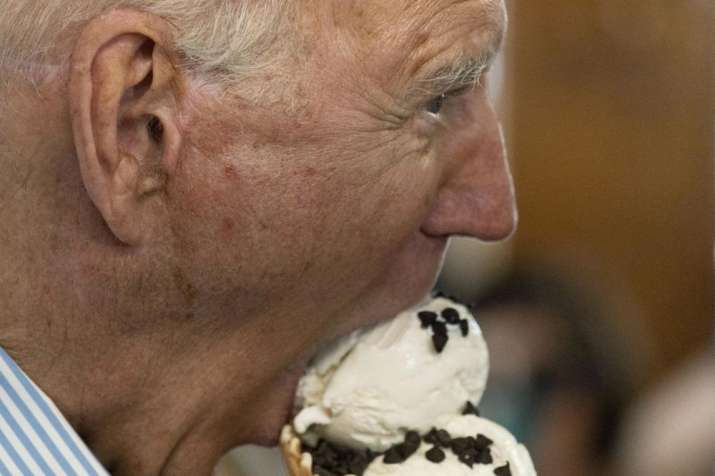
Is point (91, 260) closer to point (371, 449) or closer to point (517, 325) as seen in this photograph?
point (371, 449)

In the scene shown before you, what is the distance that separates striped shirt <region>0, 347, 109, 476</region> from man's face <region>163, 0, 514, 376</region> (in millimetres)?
177

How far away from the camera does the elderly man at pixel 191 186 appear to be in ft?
3.91

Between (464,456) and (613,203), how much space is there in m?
3.15

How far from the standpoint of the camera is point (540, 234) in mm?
4457

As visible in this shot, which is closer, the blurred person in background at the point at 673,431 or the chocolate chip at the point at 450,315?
the chocolate chip at the point at 450,315

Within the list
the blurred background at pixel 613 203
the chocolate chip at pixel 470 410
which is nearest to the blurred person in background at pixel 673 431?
the blurred background at pixel 613 203

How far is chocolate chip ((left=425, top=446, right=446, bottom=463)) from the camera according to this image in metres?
1.36

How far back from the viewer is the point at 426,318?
1.46 m

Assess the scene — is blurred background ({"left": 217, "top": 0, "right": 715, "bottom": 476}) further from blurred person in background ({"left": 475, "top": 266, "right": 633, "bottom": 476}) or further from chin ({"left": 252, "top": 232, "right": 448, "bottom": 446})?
chin ({"left": 252, "top": 232, "right": 448, "bottom": 446})

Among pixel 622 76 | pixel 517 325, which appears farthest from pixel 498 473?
pixel 622 76

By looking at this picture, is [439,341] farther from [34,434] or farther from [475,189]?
[34,434]

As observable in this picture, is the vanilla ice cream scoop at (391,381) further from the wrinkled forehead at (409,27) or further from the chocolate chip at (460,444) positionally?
the wrinkled forehead at (409,27)

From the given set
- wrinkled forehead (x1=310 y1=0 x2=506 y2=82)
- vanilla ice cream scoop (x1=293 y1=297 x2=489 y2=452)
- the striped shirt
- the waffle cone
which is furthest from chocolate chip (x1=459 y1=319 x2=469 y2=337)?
the striped shirt

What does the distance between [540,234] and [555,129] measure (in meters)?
0.36
